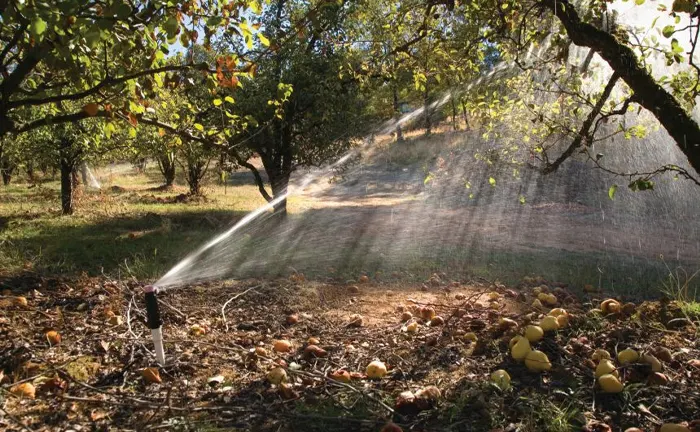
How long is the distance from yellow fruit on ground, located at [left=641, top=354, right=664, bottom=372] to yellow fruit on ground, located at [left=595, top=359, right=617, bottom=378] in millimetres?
219

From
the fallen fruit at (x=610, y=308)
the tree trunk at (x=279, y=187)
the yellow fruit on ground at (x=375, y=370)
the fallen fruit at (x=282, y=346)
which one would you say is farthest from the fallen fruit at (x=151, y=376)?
the tree trunk at (x=279, y=187)

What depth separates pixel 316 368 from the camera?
3189 mm

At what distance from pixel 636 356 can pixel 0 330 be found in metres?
4.16

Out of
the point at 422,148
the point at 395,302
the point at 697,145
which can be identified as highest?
the point at 422,148

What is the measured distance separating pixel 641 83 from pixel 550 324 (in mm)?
1820

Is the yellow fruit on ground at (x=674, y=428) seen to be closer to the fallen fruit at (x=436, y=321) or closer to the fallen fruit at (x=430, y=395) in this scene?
the fallen fruit at (x=430, y=395)

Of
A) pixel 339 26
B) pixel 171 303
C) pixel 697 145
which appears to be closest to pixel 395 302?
pixel 171 303

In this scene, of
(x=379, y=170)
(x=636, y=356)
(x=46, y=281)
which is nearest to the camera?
(x=636, y=356)

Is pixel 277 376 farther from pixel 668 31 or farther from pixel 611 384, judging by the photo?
pixel 668 31

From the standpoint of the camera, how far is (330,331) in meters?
4.02

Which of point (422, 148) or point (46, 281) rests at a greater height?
point (422, 148)

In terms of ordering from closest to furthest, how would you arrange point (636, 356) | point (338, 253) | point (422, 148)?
1. point (636, 356)
2. point (338, 253)
3. point (422, 148)

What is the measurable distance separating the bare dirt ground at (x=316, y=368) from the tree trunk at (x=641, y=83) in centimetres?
124

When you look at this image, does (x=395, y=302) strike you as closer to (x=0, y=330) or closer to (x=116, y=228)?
(x=0, y=330)
